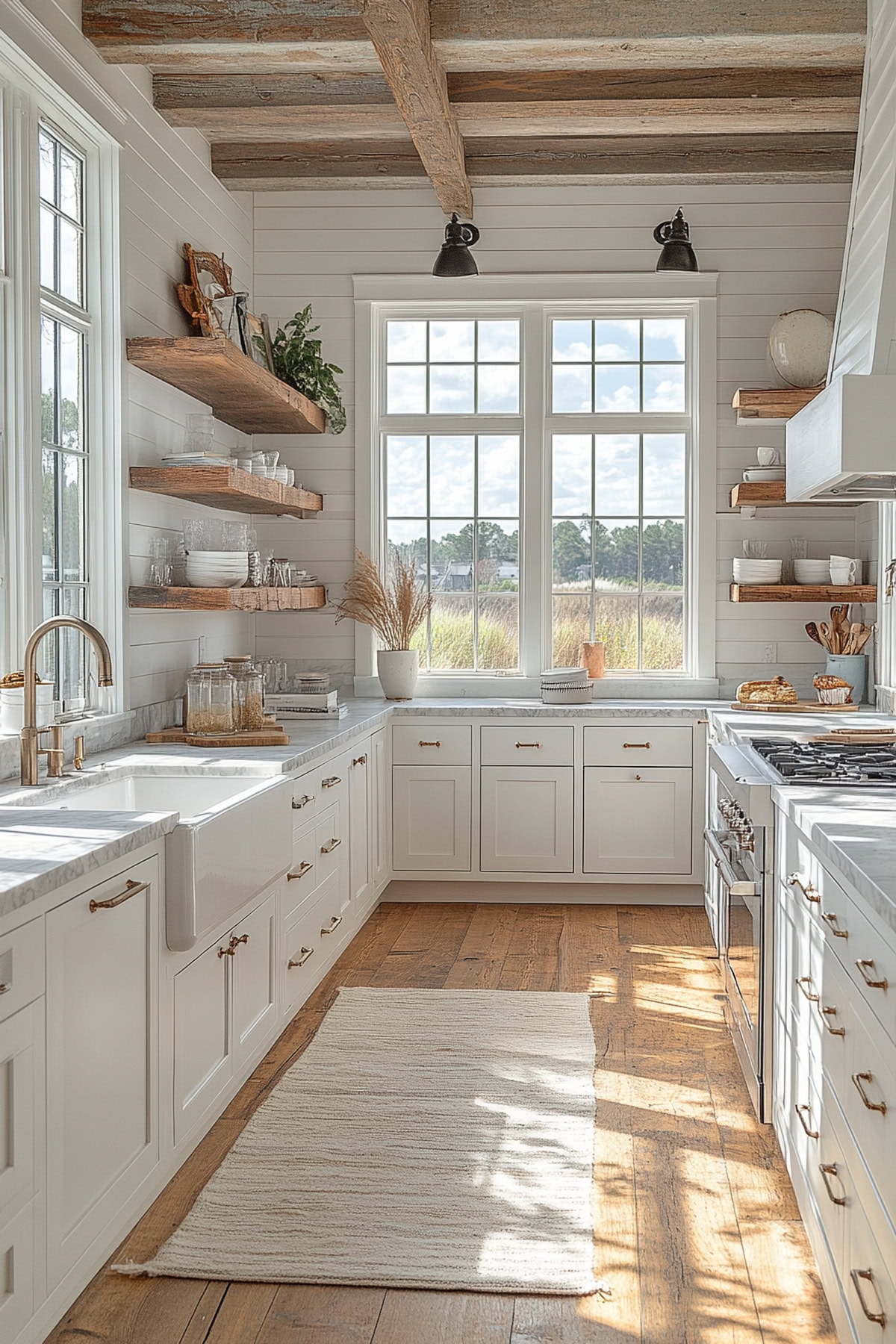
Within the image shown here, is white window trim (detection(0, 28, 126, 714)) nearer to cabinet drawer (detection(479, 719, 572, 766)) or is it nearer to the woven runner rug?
the woven runner rug

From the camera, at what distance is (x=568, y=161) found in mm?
→ 5320

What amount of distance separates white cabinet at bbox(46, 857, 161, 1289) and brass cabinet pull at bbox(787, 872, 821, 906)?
1.35 m

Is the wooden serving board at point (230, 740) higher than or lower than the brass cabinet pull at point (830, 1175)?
higher

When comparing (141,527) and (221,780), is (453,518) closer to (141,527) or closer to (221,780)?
(141,527)

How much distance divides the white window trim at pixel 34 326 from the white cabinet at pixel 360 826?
102 centimetres

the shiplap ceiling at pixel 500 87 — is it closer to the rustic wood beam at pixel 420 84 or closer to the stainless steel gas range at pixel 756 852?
the rustic wood beam at pixel 420 84

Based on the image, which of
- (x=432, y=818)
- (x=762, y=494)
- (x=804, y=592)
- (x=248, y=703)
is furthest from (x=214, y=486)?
(x=804, y=592)

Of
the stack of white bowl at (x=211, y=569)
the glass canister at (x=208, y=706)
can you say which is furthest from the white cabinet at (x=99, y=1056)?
the stack of white bowl at (x=211, y=569)

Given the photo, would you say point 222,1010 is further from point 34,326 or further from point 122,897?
point 34,326

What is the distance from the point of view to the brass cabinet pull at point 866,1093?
1771mm

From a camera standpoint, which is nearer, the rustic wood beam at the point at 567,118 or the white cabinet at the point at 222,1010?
the white cabinet at the point at 222,1010

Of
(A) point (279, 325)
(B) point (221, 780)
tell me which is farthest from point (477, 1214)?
(A) point (279, 325)

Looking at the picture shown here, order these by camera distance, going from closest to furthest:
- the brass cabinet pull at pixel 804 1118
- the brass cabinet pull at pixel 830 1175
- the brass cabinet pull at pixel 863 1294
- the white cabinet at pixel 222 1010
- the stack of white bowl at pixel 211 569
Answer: the brass cabinet pull at pixel 863 1294 → the brass cabinet pull at pixel 830 1175 → the brass cabinet pull at pixel 804 1118 → the white cabinet at pixel 222 1010 → the stack of white bowl at pixel 211 569

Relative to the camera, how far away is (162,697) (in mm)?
4445
